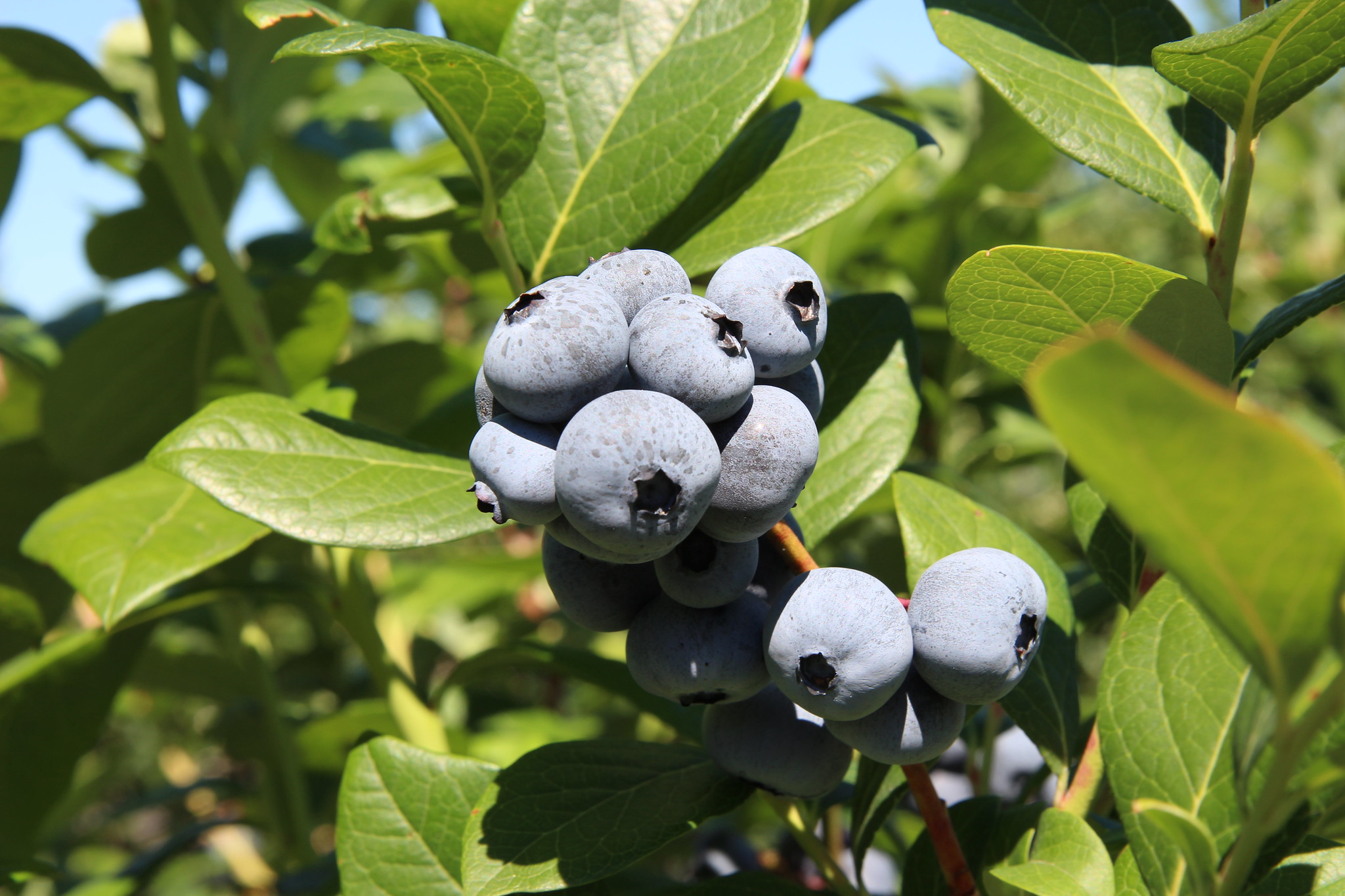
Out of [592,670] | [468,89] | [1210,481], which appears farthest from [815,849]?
[468,89]

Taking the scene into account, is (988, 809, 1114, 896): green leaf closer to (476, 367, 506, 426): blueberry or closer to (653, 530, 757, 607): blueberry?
(653, 530, 757, 607): blueberry

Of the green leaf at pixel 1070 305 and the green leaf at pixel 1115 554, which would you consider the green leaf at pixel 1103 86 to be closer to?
the green leaf at pixel 1070 305

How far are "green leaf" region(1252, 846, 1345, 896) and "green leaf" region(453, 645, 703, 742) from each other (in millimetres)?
665

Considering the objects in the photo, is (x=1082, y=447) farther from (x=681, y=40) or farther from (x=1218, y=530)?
(x=681, y=40)

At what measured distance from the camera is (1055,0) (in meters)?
1.14

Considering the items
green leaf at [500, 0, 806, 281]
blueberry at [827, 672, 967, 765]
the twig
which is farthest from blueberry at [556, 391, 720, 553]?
the twig

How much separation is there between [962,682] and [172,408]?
1.57m

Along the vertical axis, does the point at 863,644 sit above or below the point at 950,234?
above

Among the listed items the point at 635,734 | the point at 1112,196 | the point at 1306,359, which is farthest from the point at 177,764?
the point at 1112,196

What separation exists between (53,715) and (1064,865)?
1.56m

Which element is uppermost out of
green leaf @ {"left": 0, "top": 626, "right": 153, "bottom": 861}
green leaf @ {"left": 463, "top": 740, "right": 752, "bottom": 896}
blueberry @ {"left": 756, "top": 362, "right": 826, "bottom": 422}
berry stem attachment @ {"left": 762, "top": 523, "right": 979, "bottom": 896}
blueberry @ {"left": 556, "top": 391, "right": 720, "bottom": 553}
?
blueberry @ {"left": 556, "top": 391, "right": 720, "bottom": 553}

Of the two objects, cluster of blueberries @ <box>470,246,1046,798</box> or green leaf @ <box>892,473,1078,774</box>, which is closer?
cluster of blueberries @ <box>470,246,1046,798</box>

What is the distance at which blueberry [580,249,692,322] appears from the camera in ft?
2.77

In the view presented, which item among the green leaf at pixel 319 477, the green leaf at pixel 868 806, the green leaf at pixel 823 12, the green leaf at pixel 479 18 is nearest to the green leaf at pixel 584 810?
the green leaf at pixel 868 806
